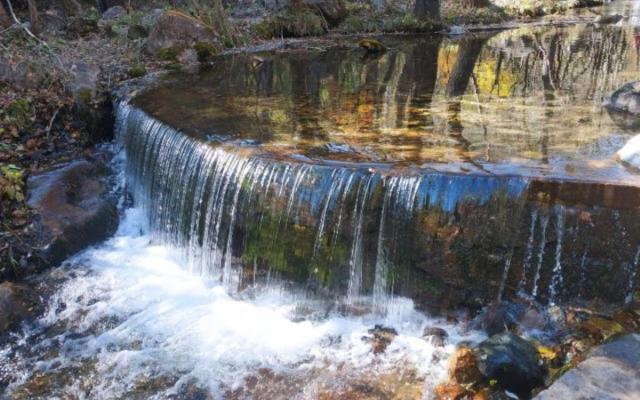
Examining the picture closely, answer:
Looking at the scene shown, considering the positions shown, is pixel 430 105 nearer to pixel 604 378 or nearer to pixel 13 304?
pixel 604 378

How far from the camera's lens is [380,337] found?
4832mm

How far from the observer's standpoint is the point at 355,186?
16.4ft

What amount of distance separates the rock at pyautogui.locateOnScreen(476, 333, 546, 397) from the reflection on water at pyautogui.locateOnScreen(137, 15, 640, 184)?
1.41 m

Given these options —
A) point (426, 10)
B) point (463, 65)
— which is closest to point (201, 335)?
point (463, 65)

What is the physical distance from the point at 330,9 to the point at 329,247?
41.2 ft

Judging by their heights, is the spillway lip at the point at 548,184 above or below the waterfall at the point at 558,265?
above

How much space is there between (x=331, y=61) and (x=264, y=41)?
12.2 ft

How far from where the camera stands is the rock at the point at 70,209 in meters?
6.50

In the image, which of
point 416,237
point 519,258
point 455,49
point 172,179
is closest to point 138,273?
point 172,179

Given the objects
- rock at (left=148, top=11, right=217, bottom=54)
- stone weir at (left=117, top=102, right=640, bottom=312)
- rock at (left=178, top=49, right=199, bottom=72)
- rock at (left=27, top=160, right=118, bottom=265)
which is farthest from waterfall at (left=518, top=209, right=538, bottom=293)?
rock at (left=148, top=11, right=217, bottom=54)

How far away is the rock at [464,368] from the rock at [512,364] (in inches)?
2.0

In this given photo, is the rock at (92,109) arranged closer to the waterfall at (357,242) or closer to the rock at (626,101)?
the waterfall at (357,242)

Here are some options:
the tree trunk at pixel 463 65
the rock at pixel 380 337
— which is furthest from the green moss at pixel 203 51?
the rock at pixel 380 337

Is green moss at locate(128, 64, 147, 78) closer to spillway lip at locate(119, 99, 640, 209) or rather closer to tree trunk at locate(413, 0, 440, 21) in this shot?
spillway lip at locate(119, 99, 640, 209)
